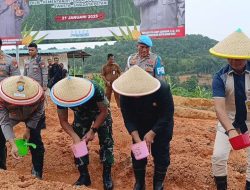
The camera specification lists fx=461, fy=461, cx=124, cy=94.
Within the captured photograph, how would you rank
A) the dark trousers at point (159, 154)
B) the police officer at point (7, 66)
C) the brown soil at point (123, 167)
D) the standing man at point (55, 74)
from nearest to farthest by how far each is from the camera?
the dark trousers at point (159, 154)
the brown soil at point (123, 167)
the police officer at point (7, 66)
the standing man at point (55, 74)

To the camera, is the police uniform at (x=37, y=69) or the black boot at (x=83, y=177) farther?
the police uniform at (x=37, y=69)

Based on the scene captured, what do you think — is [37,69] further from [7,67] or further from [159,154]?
[159,154]

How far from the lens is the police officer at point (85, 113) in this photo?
3.90 metres

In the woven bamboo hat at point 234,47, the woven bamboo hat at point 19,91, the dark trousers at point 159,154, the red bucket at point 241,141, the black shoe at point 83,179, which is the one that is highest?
the woven bamboo hat at point 234,47

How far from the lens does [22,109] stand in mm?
4301

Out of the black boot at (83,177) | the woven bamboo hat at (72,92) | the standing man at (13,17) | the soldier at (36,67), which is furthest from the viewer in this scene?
the standing man at (13,17)

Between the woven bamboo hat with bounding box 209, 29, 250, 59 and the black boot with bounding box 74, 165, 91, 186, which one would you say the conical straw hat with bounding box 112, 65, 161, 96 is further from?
the black boot with bounding box 74, 165, 91, 186

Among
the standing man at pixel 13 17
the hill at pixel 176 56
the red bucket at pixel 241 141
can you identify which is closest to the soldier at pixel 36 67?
the red bucket at pixel 241 141

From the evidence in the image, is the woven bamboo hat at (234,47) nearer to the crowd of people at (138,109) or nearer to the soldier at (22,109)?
the crowd of people at (138,109)

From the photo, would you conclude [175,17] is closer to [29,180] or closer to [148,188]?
[148,188]

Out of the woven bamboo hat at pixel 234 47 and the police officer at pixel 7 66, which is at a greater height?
the woven bamboo hat at pixel 234 47

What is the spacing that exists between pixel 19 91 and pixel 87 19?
1108cm

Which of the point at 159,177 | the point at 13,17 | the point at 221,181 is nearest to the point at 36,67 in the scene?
the point at 159,177

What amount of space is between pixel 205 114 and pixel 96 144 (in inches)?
232
